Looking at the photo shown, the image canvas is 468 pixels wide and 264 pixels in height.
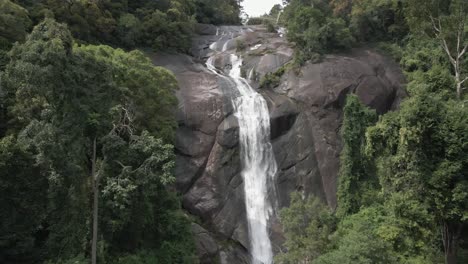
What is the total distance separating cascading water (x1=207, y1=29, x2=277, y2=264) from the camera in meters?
23.9

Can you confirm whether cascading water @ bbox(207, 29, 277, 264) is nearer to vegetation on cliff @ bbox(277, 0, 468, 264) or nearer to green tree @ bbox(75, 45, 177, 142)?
vegetation on cliff @ bbox(277, 0, 468, 264)

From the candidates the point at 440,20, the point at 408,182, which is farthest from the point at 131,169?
the point at 440,20

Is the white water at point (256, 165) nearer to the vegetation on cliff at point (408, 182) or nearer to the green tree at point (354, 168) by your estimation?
the vegetation on cliff at point (408, 182)

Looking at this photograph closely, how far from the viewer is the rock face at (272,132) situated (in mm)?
24016

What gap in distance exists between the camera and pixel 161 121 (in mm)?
21984

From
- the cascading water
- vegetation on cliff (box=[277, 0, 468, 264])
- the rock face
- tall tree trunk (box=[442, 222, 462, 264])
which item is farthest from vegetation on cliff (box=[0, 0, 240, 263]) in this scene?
tall tree trunk (box=[442, 222, 462, 264])

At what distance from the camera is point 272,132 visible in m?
27.3

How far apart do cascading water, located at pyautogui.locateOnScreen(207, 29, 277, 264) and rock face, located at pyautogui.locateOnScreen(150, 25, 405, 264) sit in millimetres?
418

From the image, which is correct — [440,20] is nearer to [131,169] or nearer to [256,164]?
[256,164]

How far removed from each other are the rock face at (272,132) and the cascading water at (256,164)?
42cm

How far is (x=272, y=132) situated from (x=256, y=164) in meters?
2.58

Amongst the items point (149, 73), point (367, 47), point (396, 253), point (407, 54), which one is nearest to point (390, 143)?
point (396, 253)

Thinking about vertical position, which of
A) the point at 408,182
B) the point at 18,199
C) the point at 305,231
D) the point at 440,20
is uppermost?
the point at 440,20

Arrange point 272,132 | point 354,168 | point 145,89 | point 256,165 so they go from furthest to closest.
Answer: point 272,132 → point 256,165 → point 354,168 → point 145,89
